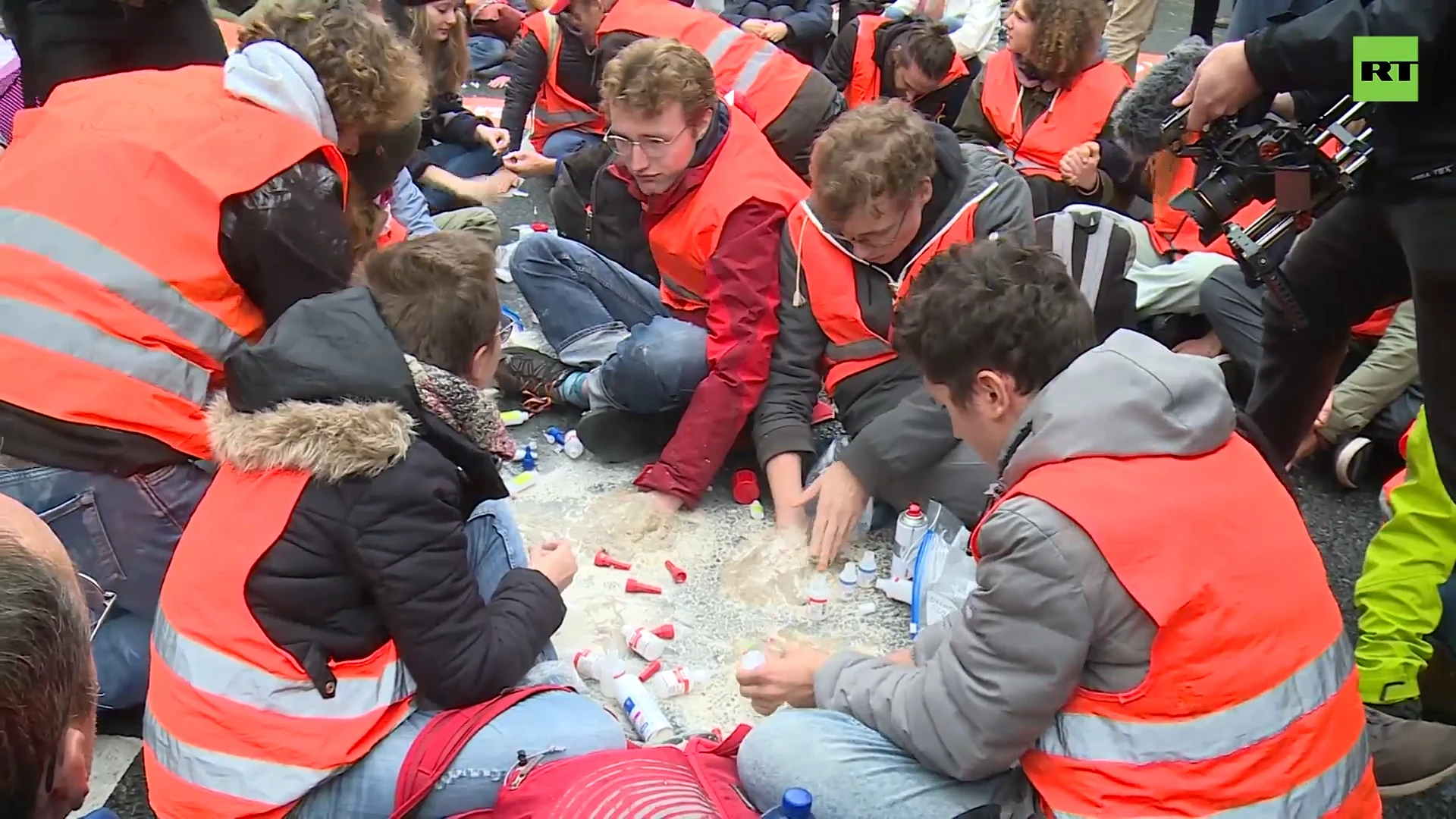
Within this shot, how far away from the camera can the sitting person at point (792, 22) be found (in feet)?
19.7

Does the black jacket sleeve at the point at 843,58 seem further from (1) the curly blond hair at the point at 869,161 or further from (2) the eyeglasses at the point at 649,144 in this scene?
(1) the curly blond hair at the point at 869,161

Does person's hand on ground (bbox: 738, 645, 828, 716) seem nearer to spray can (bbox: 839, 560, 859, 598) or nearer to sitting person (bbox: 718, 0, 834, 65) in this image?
spray can (bbox: 839, 560, 859, 598)

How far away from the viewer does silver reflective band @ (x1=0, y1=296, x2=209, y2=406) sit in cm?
190

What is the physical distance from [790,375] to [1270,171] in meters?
1.17

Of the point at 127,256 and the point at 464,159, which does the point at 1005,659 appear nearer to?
the point at 127,256

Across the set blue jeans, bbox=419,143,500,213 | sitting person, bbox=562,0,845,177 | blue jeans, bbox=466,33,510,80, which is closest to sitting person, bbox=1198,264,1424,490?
sitting person, bbox=562,0,845,177

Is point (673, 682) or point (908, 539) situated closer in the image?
point (673, 682)

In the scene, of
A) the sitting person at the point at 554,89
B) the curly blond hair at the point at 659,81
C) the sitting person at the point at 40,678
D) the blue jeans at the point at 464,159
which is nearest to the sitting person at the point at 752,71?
the sitting person at the point at 554,89

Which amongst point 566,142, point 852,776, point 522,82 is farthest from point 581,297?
point 852,776

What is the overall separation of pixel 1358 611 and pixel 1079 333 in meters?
1.19

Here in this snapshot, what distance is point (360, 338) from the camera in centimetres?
162

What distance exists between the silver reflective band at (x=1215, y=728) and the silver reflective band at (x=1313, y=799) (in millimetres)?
82

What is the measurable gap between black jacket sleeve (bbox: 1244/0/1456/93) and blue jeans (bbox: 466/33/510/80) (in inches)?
216

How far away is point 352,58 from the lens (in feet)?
7.40
